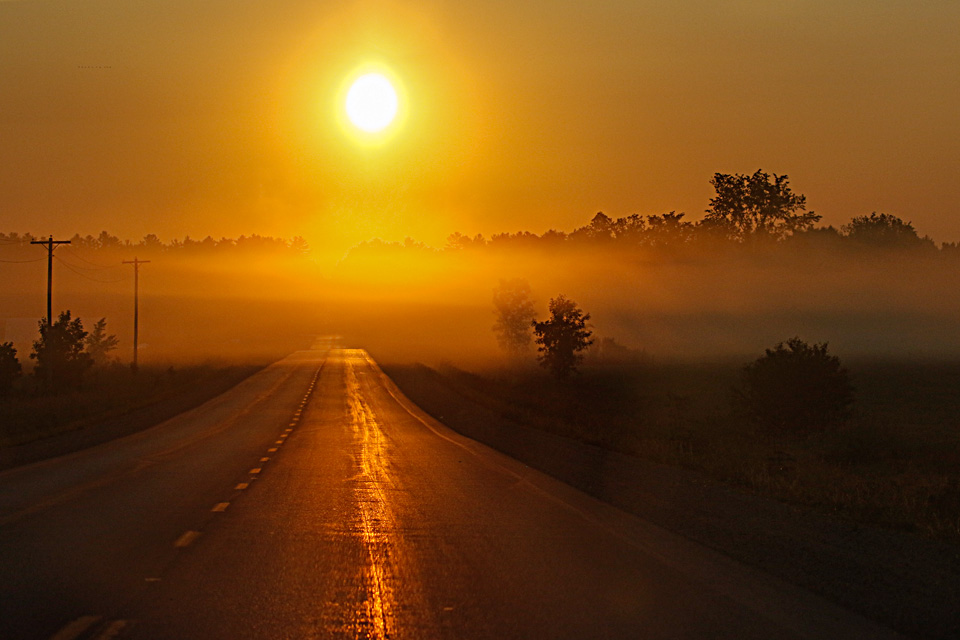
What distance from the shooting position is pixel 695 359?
100625 millimetres

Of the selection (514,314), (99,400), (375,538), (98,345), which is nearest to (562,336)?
(99,400)

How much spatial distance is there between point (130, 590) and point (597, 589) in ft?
13.0

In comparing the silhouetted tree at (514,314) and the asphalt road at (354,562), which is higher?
the silhouetted tree at (514,314)

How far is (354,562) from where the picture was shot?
9.66 m

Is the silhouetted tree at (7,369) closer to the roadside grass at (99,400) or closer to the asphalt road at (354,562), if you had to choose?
the roadside grass at (99,400)

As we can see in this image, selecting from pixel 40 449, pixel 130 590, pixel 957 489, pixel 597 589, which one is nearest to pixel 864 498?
pixel 957 489

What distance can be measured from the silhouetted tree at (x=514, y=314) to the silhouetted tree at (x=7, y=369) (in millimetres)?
62474

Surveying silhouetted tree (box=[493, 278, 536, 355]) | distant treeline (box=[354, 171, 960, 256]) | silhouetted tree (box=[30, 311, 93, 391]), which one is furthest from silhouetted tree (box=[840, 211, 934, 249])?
silhouetted tree (box=[30, 311, 93, 391])

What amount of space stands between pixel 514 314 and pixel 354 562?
348 ft

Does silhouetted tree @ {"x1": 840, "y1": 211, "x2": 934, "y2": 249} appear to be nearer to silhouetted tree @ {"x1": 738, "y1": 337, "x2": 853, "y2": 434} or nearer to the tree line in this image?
the tree line

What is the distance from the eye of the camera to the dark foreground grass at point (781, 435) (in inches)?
583

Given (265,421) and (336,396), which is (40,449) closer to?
(265,421)

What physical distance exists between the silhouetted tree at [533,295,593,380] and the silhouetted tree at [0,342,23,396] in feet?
118

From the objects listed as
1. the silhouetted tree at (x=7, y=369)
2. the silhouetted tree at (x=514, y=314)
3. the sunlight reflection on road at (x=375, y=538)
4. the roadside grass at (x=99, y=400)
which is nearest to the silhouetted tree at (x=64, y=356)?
the roadside grass at (x=99, y=400)
